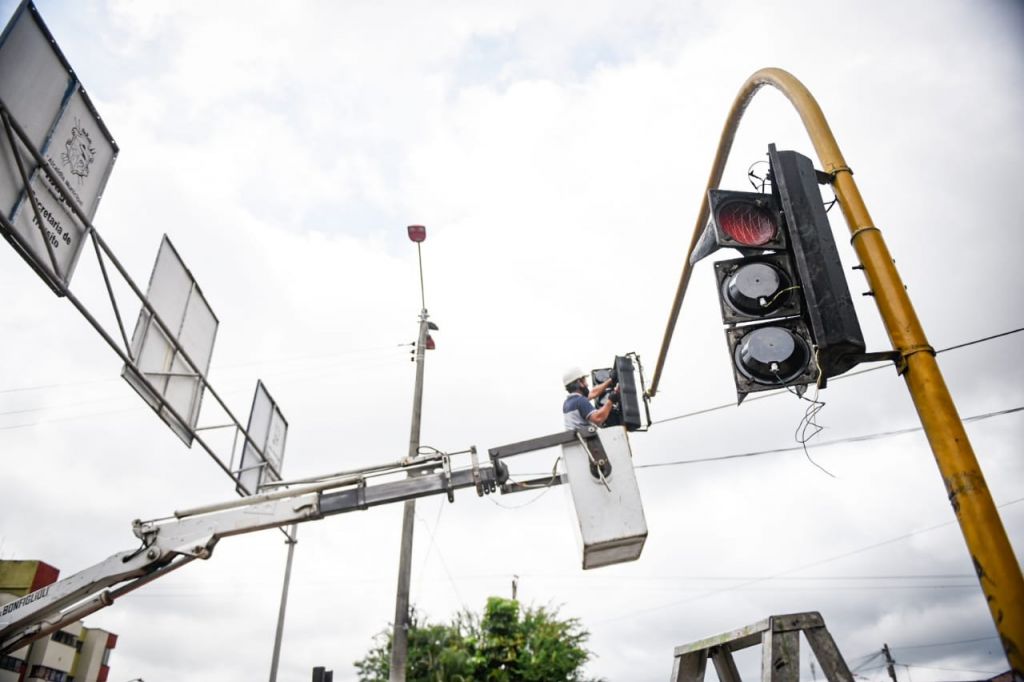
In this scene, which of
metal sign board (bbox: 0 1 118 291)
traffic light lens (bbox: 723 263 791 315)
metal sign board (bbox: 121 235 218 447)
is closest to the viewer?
traffic light lens (bbox: 723 263 791 315)

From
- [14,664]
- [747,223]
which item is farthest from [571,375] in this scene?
[14,664]

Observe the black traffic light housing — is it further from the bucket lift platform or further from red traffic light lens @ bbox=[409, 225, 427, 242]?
red traffic light lens @ bbox=[409, 225, 427, 242]

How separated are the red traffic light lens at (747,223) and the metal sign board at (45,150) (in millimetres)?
6563

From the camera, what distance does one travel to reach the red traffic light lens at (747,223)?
4215 millimetres

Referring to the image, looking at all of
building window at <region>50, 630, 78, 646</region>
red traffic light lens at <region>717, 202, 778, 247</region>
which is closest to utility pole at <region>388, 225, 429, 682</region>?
red traffic light lens at <region>717, 202, 778, 247</region>

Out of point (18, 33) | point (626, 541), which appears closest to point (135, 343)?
point (18, 33)

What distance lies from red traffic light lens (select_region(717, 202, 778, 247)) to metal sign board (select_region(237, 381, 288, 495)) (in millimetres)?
9112

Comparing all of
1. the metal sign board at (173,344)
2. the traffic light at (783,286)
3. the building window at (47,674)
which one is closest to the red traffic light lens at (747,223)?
the traffic light at (783,286)

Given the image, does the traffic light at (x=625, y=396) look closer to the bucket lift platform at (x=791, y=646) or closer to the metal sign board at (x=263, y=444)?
the bucket lift platform at (x=791, y=646)

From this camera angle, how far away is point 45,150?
23.6 ft

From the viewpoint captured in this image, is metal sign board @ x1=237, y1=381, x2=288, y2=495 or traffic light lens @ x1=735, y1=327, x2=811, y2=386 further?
metal sign board @ x1=237, y1=381, x2=288, y2=495

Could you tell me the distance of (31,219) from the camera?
23.1 ft

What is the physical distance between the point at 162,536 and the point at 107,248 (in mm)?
3439

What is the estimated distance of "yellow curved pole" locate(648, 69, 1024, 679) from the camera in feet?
8.97
